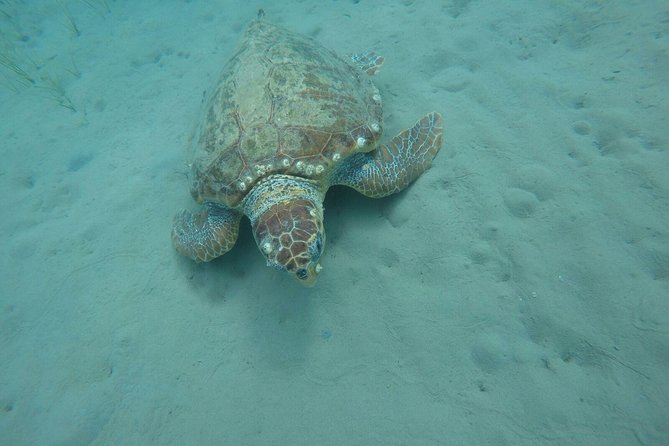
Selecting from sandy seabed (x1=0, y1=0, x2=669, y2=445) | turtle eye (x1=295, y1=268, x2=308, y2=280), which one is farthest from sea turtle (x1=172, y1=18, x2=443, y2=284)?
sandy seabed (x1=0, y1=0, x2=669, y2=445)

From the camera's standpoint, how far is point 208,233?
3.58m

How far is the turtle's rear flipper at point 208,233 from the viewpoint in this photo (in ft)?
11.6

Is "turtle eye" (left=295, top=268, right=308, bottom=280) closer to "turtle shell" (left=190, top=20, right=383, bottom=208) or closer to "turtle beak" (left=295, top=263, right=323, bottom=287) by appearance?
"turtle beak" (left=295, top=263, right=323, bottom=287)

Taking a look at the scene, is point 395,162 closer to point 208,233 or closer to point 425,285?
point 425,285

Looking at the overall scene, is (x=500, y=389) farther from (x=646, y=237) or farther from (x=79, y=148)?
(x=79, y=148)

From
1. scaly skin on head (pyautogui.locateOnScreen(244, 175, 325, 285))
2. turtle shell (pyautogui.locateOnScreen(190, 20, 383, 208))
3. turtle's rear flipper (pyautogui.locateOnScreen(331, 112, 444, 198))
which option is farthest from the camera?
turtle's rear flipper (pyautogui.locateOnScreen(331, 112, 444, 198))

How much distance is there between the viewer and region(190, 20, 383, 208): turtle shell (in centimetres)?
327

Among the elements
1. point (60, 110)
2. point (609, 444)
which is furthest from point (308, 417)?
point (60, 110)

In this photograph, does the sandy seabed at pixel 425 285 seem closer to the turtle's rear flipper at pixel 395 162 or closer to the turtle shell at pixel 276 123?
the turtle's rear flipper at pixel 395 162

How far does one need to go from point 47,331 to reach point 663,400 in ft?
18.5

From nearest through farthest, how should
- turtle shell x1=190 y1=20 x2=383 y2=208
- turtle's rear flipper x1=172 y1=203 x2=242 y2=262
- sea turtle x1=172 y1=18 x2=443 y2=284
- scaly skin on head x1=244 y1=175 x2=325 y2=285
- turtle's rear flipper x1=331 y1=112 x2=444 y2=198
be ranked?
scaly skin on head x1=244 y1=175 x2=325 y2=285, sea turtle x1=172 y1=18 x2=443 y2=284, turtle shell x1=190 y1=20 x2=383 y2=208, turtle's rear flipper x1=331 y1=112 x2=444 y2=198, turtle's rear flipper x1=172 y1=203 x2=242 y2=262

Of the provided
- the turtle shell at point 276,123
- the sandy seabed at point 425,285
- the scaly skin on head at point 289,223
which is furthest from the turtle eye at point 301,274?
the turtle shell at point 276,123

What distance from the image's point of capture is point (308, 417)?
285cm

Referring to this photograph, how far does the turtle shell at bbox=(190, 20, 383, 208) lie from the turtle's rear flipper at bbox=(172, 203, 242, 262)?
0.23 metres
